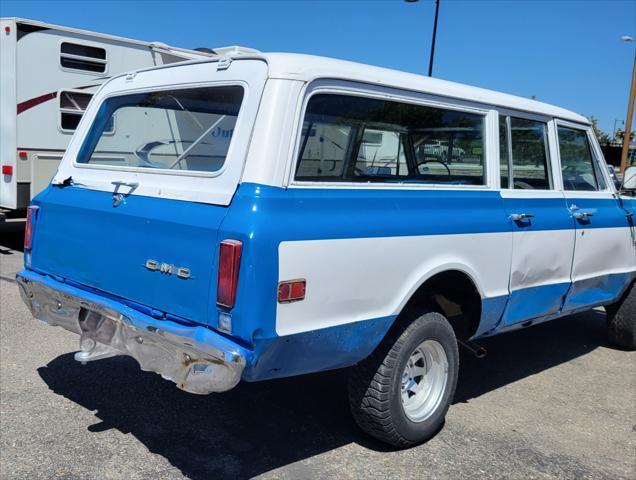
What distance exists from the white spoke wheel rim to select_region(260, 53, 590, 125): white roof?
1.47 metres

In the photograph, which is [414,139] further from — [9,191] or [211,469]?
[9,191]

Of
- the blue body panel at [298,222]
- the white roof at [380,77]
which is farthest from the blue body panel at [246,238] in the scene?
the white roof at [380,77]

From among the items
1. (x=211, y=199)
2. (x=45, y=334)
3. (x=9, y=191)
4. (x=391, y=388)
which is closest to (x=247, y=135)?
(x=211, y=199)

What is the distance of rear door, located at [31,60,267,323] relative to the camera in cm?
311

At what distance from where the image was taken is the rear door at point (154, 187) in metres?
3.11

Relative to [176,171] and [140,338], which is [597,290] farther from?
[140,338]

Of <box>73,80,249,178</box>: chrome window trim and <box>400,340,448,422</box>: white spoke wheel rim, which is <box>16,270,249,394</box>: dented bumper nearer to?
<box>73,80,249,178</box>: chrome window trim

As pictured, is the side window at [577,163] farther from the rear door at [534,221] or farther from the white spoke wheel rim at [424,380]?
the white spoke wheel rim at [424,380]

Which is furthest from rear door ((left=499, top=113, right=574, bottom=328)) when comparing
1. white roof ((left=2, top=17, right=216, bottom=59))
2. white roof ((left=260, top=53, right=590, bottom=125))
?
white roof ((left=2, top=17, right=216, bottom=59))

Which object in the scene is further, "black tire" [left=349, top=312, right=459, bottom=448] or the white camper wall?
the white camper wall

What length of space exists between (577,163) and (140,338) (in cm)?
357

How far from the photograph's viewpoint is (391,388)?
140 inches

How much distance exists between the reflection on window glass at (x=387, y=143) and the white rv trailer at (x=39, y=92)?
593 centimetres

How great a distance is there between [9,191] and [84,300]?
5856mm
